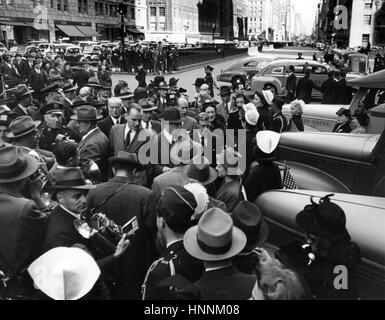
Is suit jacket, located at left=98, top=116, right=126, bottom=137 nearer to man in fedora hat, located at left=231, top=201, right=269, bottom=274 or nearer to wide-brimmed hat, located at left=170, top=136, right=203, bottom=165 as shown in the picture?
wide-brimmed hat, located at left=170, top=136, right=203, bottom=165

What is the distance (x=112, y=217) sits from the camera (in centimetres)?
349

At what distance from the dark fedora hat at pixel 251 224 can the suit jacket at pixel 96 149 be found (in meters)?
2.84

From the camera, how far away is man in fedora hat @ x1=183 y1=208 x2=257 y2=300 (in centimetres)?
244

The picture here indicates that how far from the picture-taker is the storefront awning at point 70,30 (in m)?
51.6

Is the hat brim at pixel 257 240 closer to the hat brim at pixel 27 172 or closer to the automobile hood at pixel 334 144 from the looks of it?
the hat brim at pixel 27 172

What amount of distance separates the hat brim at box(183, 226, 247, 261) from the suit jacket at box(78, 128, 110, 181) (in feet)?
9.44

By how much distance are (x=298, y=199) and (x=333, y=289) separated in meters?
1.40

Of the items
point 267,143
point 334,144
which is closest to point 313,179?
point 334,144

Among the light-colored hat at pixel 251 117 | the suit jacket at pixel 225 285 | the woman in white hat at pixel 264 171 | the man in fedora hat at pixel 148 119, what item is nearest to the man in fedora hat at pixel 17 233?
the suit jacket at pixel 225 285

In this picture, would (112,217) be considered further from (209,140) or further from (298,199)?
(209,140)

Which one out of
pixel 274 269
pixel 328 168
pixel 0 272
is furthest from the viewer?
pixel 328 168

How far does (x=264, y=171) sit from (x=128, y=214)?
5.55ft
